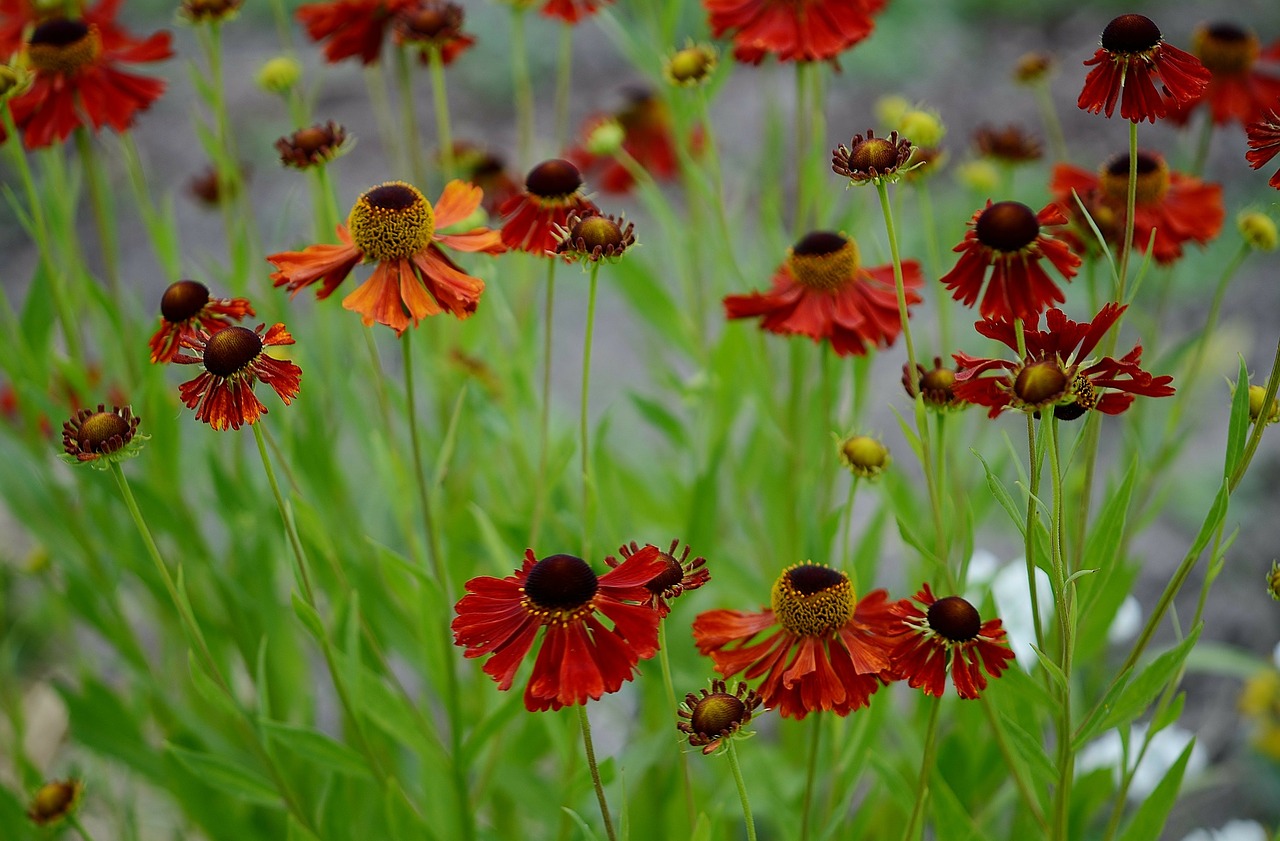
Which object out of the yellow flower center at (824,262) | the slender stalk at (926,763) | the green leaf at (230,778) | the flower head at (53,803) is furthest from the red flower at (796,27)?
the flower head at (53,803)

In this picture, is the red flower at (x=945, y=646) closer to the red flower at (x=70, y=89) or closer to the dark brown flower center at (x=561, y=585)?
the dark brown flower center at (x=561, y=585)

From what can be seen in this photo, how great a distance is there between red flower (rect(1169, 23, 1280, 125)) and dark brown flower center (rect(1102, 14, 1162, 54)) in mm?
418

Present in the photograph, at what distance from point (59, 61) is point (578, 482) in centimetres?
55

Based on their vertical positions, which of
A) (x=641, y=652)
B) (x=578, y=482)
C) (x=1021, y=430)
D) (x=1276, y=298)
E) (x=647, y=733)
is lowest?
(x=641, y=652)

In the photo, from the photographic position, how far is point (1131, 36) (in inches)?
22.2

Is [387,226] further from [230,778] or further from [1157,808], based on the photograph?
[1157,808]

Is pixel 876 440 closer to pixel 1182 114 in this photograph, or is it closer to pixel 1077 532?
pixel 1077 532

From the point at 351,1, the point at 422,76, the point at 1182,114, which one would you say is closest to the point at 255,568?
the point at 351,1

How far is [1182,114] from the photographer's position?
3.13 ft

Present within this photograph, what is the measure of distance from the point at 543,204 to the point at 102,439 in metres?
0.30

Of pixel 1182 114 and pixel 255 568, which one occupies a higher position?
pixel 1182 114

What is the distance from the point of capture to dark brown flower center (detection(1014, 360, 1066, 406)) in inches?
19.0

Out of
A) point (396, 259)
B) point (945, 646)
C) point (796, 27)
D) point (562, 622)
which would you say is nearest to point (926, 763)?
point (945, 646)

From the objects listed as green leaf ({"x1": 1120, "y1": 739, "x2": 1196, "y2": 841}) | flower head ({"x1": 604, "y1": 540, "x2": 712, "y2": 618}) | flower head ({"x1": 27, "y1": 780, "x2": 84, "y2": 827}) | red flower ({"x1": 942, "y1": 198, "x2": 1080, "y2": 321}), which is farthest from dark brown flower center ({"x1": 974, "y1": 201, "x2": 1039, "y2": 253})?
flower head ({"x1": 27, "y1": 780, "x2": 84, "y2": 827})
